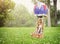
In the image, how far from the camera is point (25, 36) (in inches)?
43.3

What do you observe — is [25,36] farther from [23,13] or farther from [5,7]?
[5,7]

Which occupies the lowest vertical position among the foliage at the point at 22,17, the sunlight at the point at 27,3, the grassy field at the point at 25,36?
the grassy field at the point at 25,36

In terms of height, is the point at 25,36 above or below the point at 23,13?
below

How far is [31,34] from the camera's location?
111cm

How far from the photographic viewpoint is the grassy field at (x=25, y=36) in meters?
1.10

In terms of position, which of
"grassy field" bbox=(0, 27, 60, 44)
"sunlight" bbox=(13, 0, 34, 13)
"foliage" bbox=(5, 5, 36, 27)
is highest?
"sunlight" bbox=(13, 0, 34, 13)

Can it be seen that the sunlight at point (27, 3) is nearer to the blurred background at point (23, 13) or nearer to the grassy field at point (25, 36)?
the blurred background at point (23, 13)

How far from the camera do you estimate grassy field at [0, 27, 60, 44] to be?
1.10 metres

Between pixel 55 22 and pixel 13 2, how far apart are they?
0.43m

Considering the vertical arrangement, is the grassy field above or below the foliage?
below

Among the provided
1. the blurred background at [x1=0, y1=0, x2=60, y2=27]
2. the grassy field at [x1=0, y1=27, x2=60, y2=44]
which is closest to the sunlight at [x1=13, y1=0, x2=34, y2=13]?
the blurred background at [x1=0, y1=0, x2=60, y2=27]

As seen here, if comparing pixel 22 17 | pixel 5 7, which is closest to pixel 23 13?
pixel 22 17

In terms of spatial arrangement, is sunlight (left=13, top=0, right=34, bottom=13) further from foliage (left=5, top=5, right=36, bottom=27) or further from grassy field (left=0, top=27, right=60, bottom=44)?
grassy field (left=0, top=27, right=60, bottom=44)

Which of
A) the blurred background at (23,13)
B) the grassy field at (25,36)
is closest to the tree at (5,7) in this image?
the blurred background at (23,13)
